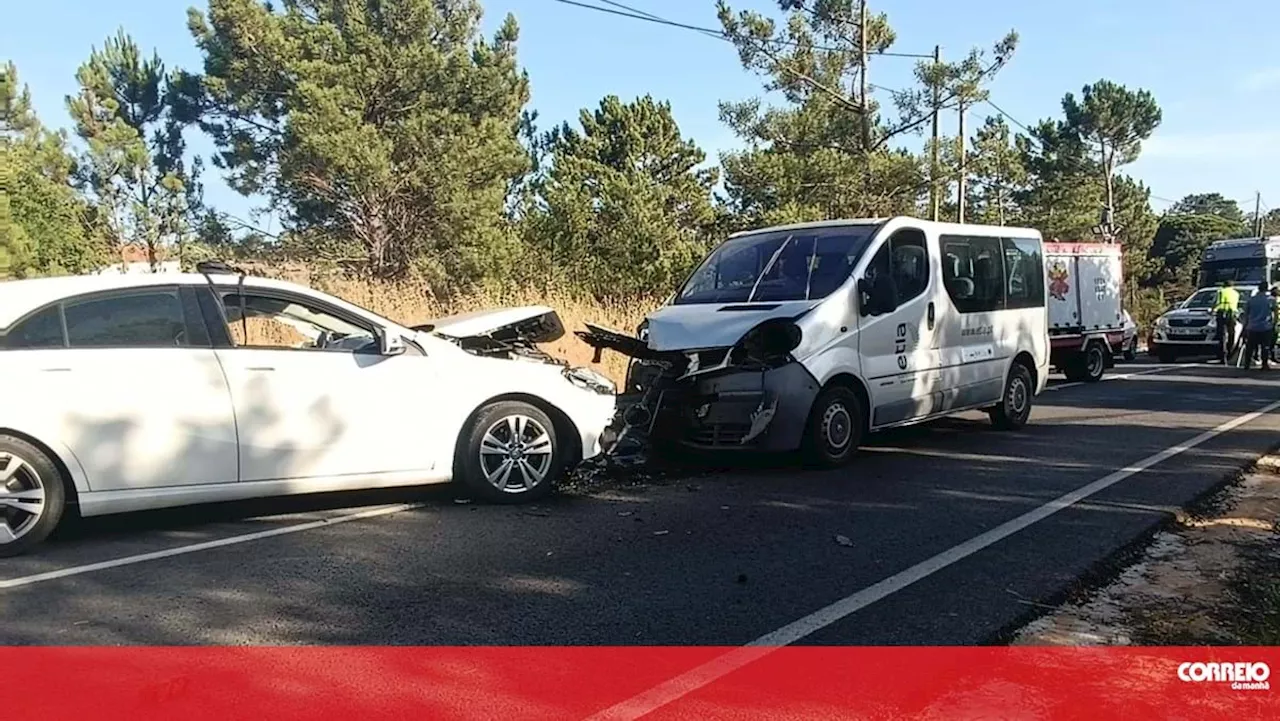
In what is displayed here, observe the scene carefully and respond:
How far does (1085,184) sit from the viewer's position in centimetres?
4878

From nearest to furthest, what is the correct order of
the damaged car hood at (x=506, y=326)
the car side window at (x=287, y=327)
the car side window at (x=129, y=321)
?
1. the car side window at (x=129, y=321)
2. the car side window at (x=287, y=327)
3. the damaged car hood at (x=506, y=326)

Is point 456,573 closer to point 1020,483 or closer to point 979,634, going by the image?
point 979,634

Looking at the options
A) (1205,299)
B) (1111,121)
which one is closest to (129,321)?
(1205,299)

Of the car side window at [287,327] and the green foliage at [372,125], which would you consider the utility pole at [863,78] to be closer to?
the green foliage at [372,125]

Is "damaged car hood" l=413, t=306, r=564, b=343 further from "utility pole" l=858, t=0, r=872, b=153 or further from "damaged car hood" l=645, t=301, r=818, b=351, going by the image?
"utility pole" l=858, t=0, r=872, b=153

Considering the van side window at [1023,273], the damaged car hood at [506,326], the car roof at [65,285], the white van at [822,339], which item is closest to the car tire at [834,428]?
the white van at [822,339]

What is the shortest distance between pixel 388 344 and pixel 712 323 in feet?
9.13

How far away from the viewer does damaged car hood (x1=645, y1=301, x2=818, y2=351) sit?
26.8 ft

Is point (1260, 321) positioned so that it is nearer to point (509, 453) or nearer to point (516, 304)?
point (516, 304)

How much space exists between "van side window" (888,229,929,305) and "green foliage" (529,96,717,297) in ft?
40.2

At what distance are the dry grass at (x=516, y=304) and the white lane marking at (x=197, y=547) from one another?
765 centimetres

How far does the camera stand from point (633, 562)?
5.64 meters

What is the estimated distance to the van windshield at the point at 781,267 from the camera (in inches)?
342

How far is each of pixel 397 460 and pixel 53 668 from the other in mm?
2739
